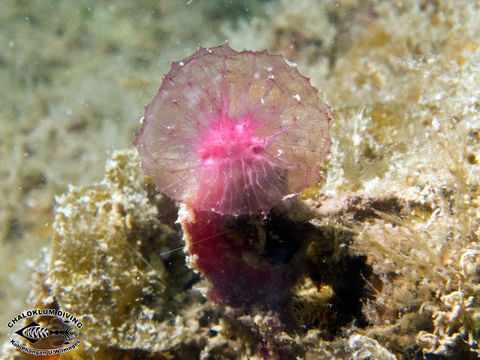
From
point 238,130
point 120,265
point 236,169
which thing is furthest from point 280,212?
point 120,265

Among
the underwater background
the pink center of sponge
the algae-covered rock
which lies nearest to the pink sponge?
the pink center of sponge

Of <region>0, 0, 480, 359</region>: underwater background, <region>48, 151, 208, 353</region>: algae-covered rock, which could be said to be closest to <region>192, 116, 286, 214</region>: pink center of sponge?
<region>0, 0, 480, 359</region>: underwater background

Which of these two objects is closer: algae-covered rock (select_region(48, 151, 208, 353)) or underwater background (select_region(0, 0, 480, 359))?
underwater background (select_region(0, 0, 480, 359))

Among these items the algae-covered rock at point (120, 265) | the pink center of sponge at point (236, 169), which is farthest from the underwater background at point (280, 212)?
the pink center of sponge at point (236, 169)

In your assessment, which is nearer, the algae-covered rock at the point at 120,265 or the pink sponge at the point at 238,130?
the pink sponge at the point at 238,130

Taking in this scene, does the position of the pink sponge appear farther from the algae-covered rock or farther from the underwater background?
the algae-covered rock

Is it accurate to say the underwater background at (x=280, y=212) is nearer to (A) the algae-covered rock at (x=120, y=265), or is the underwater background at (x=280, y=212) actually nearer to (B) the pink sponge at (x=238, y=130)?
Answer: (A) the algae-covered rock at (x=120, y=265)

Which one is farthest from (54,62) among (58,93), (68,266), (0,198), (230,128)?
(230,128)
